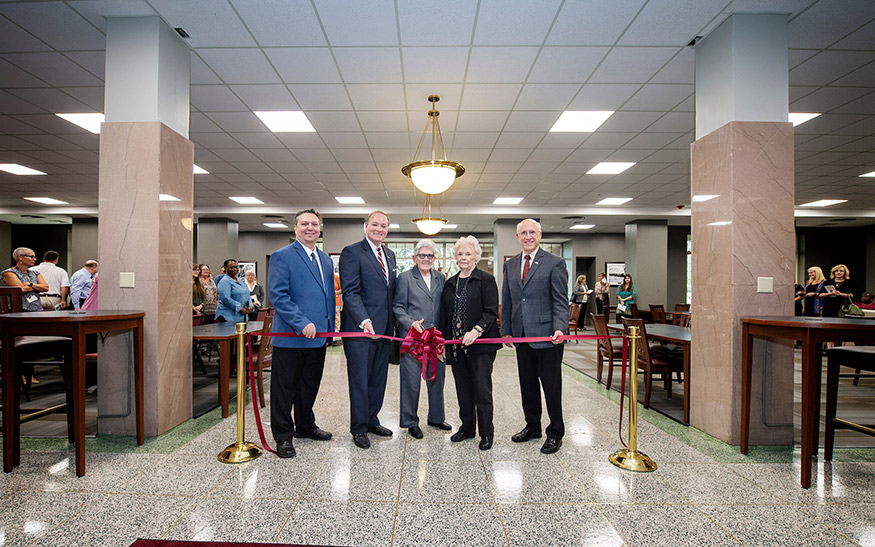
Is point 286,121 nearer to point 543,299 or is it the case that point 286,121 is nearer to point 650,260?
point 543,299

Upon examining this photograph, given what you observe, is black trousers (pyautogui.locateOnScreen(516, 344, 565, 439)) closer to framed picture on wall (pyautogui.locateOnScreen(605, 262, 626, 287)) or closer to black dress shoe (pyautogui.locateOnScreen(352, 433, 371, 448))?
black dress shoe (pyautogui.locateOnScreen(352, 433, 371, 448))

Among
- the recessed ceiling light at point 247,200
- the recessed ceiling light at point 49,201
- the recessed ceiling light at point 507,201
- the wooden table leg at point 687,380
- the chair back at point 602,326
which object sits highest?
the recessed ceiling light at point 507,201

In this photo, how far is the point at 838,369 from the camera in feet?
9.46

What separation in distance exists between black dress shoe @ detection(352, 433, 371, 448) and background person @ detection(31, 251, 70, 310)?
21.0ft

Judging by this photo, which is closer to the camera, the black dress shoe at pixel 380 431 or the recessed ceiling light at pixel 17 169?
the black dress shoe at pixel 380 431

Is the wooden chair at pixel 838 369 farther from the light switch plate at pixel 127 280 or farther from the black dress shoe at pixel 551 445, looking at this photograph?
the light switch plate at pixel 127 280

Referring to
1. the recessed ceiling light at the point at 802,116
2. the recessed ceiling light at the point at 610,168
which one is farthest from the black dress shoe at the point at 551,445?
the recessed ceiling light at the point at 610,168

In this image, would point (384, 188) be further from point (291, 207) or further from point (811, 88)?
point (811, 88)

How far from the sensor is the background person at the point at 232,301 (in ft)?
17.2

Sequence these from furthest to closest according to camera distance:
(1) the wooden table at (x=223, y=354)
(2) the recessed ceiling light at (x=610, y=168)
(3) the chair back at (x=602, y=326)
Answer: (2) the recessed ceiling light at (x=610, y=168)
(3) the chair back at (x=602, y=326)
(1) the wooden table at (x=223, y=354)

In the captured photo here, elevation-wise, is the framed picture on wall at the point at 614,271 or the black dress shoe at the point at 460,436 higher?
the framed picture on wall at the point at 614,271

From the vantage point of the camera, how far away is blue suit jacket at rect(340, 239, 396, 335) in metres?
3.24

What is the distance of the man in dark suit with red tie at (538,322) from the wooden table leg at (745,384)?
51.8 inches

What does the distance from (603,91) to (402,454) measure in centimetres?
452
